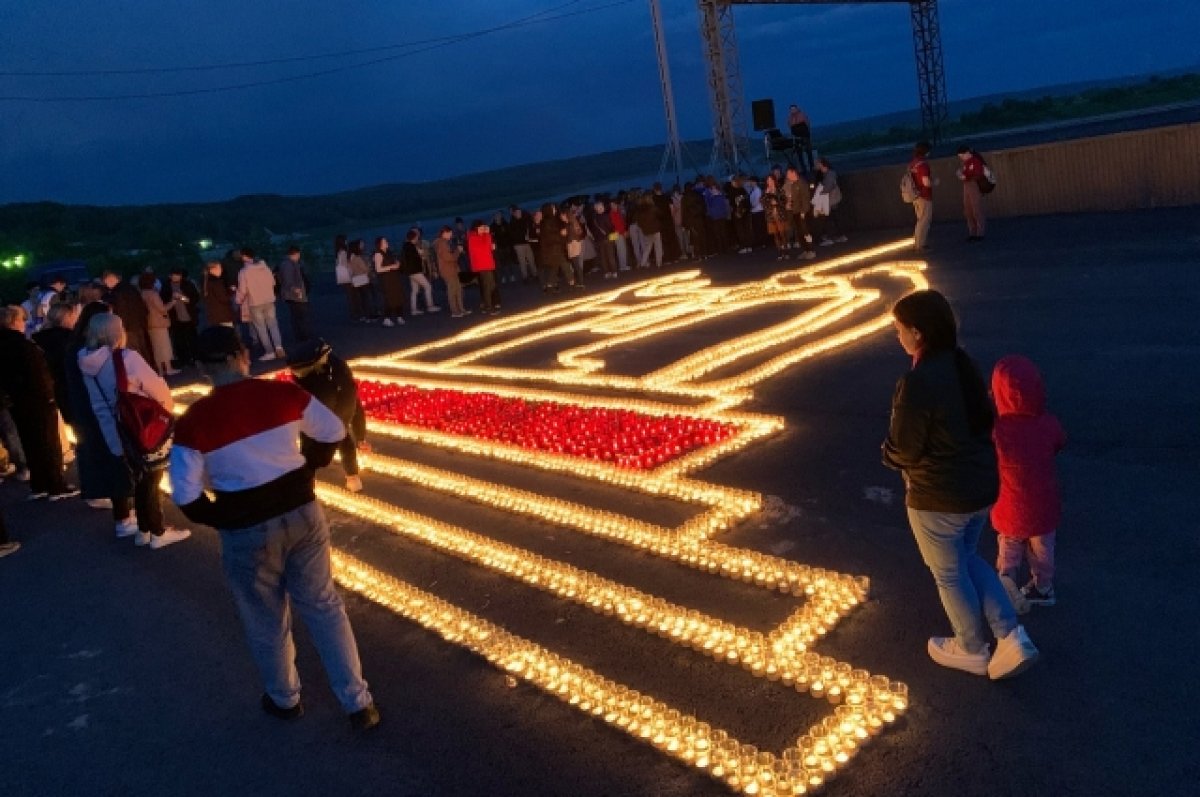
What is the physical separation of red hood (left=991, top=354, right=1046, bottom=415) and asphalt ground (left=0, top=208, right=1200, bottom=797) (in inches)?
43.7

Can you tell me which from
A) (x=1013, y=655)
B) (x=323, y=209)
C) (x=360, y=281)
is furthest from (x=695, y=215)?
(x=323, y=209)

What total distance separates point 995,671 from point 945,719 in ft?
1.21

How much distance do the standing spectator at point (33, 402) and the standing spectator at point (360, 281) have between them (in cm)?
1039

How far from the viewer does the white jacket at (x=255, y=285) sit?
15.8 metres

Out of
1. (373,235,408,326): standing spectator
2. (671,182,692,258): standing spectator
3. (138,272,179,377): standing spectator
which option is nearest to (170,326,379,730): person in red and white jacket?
(138,272,179,377): standing spectator

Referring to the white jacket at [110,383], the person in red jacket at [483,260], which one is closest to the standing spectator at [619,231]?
the person in red jacket at [483,260]

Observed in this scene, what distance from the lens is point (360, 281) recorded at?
1992 cm

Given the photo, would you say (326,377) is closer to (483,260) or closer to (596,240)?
(483,260)

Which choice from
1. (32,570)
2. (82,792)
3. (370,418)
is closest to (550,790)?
(82,792)

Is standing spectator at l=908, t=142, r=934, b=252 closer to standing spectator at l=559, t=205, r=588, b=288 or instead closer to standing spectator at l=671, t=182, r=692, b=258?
standing spectator at l=671, t=182, r=692, b=258

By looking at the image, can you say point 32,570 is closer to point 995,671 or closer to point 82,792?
point 82,792

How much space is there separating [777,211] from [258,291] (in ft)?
33.9

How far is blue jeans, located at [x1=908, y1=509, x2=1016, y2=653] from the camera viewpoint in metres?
4.14

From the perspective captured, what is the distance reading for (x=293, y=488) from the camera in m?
4.43
